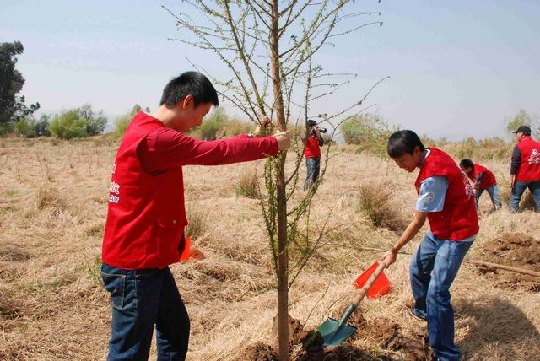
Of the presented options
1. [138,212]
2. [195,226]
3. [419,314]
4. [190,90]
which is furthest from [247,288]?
[190,90]

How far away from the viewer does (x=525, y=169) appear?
817 centimetres

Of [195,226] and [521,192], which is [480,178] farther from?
[195,226]

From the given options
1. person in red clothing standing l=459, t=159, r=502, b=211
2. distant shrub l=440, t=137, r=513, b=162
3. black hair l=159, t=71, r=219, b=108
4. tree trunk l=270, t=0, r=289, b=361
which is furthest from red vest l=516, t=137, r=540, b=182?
distant shrub l=440, t=137, r=513, b=162

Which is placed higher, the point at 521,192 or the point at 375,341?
the point at 521,192

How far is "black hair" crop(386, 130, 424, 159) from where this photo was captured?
348 cm

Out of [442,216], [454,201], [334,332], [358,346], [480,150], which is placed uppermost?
[480,150]

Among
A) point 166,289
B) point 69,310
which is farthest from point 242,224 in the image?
point 166,289

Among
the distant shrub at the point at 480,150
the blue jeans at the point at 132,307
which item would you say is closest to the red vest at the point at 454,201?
the blue jeans at the point at 132,307

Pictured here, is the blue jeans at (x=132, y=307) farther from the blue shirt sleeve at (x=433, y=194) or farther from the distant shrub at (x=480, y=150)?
the distant shrub at (x=480, y=150)

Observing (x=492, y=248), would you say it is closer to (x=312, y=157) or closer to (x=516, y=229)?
(x=516, y=229)

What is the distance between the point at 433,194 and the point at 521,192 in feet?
19.2

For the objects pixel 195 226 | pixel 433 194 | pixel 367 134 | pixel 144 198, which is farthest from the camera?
pixel 367 134

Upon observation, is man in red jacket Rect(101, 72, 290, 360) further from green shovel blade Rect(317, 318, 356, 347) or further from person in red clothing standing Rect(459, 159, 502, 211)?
person in red clothing standing Rect(459, 159, 502, 211)

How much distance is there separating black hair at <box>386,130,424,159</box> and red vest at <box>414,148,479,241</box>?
0.14 m
